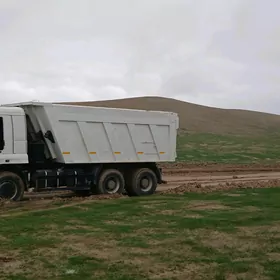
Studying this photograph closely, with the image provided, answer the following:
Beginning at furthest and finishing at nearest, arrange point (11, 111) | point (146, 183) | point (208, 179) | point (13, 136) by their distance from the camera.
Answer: point (208, 179) → point (146, 183) → point (11, 111) → point (13, 136)

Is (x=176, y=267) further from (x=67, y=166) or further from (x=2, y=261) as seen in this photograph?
(x=67, y=166)

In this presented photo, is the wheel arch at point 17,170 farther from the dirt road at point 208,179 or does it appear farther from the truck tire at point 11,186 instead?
the dirt road at point 208,179

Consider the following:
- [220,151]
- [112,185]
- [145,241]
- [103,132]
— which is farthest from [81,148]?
[220,151]

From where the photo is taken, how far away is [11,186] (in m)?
14.8

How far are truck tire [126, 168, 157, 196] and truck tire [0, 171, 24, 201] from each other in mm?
4156

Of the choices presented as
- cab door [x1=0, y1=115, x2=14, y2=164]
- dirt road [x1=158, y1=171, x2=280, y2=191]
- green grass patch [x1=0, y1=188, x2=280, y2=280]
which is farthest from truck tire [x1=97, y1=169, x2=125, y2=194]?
dirt road [x1=158, y1=171, x2=280, y2=191]

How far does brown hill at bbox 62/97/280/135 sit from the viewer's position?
8862 centimetres

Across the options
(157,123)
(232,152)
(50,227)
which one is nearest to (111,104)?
(232,152)

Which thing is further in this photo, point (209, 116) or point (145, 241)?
point (209, 116)

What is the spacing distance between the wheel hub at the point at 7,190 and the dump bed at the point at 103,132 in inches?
66.6

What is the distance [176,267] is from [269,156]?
4398 centimetres

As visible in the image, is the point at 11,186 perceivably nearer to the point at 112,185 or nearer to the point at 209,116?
the point at 112,185

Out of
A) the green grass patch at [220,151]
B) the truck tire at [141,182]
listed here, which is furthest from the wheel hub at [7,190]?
the green grass patch at [220,151]

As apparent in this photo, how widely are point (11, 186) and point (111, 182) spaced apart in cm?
366
